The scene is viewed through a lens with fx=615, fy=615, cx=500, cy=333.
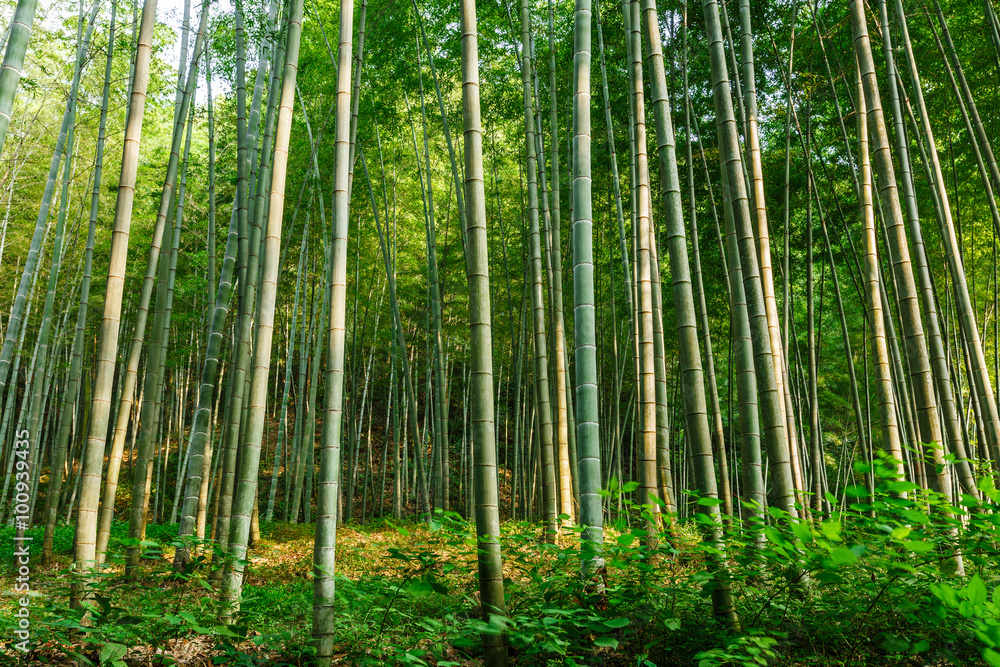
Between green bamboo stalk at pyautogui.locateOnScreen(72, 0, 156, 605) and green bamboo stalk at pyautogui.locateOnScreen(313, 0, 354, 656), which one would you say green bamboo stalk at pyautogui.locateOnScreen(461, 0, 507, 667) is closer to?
green bamboo stalk at pyautogui.locateOnScreen(313, 0, 354, 656)

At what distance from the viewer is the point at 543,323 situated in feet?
12.8

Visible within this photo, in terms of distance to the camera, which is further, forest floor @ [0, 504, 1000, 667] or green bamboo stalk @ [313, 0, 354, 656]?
green bamboo stalk @ [313, 0, 354, 656]

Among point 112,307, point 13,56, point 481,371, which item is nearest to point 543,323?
point 481,371

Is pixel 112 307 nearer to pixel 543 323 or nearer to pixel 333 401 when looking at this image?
pixel 333 401

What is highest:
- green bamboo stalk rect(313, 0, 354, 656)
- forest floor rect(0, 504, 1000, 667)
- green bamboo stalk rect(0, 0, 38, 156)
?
green bamboo stalk rect(0, 0, 38, 156)

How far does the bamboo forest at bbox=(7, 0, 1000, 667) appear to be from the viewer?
1.87 m

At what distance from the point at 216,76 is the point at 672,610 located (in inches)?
228

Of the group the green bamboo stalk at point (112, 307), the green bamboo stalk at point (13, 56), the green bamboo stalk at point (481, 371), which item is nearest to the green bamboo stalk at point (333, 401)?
the green bamboo stalk at point (481, 371)

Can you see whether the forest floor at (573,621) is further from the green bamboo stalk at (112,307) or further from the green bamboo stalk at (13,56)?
the green bamboo stalk at (13,56)

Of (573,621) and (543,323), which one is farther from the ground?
(543,323)

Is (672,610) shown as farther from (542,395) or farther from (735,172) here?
(542,395)

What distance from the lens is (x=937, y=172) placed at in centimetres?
388

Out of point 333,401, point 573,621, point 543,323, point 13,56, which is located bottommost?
point 573,621

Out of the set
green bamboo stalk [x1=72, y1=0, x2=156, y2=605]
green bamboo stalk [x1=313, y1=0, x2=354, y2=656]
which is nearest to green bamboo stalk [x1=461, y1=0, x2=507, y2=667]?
green bamboo stalk [x1=313, y1=0, x2=354, y2=656]
